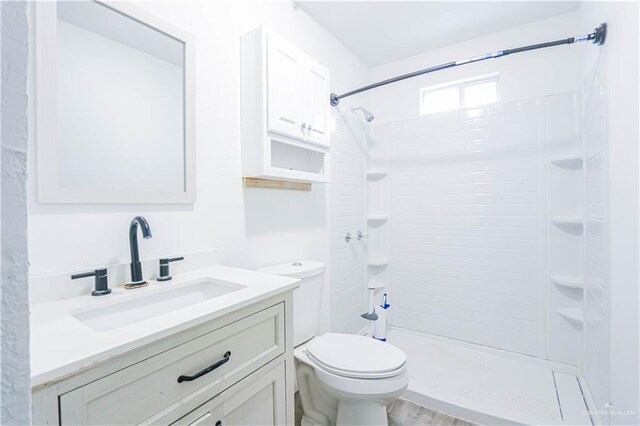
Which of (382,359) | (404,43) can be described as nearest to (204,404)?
(382,359)

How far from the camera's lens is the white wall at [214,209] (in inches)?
38.1

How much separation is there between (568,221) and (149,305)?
2435mm

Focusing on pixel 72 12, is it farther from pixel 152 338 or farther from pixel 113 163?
pixel 152 338

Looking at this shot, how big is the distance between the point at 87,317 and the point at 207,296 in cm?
39

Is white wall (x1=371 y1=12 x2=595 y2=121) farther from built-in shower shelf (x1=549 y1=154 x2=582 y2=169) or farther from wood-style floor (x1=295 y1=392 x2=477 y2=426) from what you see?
wood-style floor (x1=295 y1=392 x2=477 y2=426)

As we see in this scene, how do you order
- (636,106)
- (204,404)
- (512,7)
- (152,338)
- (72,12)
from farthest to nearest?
(512,7), (636,106), (72,12), (204,404), (152,338)

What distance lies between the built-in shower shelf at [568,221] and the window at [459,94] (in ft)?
3.28

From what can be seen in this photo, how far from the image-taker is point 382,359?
139cm

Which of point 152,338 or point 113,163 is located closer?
point 152,338

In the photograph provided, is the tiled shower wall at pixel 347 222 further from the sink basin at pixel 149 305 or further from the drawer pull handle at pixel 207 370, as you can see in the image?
the drawer pull handle at pixel 207 370

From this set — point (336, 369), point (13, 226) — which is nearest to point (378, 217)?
point (336, 369)

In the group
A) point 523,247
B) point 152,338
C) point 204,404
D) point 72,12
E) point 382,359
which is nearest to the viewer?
point 152,338

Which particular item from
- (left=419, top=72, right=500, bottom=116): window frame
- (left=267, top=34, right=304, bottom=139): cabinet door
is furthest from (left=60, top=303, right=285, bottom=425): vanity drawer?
(left=419, top=72, right=500, bottom=116): window frame

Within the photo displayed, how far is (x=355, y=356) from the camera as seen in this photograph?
1.42 metres
